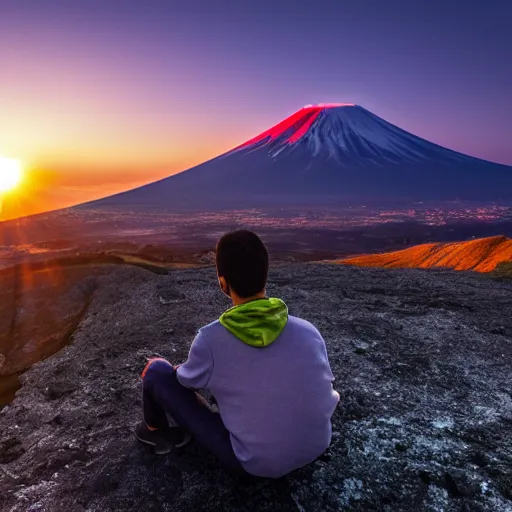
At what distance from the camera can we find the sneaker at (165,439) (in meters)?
4.52

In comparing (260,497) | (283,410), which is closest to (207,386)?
(283,410)

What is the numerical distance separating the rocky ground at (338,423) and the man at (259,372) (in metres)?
0.88

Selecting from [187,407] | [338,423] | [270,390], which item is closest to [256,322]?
[270,390]

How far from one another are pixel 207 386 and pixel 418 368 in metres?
5.11

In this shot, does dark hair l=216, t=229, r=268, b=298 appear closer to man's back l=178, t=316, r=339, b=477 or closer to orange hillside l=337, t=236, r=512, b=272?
man's back l=178, t=316, r=339, b=477

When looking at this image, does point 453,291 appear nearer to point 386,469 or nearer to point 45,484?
point 386,469

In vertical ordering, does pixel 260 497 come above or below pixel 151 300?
above

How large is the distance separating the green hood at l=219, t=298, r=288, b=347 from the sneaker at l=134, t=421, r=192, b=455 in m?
1.86

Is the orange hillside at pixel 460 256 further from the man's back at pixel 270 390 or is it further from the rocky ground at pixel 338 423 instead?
the man's back at pixel 270 390

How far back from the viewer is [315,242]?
8625cm

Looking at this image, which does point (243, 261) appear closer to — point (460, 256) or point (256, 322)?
point (256, 322)

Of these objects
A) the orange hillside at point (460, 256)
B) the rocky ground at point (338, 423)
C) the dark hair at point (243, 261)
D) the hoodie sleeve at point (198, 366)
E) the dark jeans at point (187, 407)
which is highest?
the dark hair at point (243, 261)

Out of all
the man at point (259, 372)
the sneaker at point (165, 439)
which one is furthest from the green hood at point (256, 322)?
the sneaker at point (165, 439)

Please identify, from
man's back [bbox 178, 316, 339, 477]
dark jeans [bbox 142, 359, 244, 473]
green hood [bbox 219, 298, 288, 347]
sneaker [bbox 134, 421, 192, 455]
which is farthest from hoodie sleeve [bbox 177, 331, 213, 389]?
sneaker [bbox 134, 421, 192, 455]
